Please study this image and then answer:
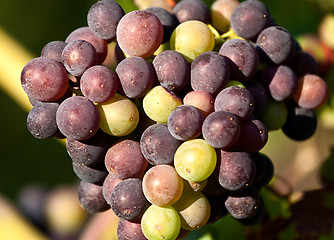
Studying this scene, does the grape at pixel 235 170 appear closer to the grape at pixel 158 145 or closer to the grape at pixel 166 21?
the grape at pixel 158 145

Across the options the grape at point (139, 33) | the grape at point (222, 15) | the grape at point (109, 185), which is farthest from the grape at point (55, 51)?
the grape at point (222, 15)

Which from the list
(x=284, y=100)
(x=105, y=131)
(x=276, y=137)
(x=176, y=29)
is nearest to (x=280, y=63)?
(x=284, y=100)

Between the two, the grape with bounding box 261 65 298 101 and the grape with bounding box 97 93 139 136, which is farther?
the grape with bounding box 261 65 298 101

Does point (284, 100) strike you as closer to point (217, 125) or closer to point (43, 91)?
point (217, 125)

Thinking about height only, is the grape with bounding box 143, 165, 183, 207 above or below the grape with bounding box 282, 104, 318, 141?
above

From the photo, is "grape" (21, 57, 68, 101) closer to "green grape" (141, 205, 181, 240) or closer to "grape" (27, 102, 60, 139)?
"grape" (27, 102, 60, 139)

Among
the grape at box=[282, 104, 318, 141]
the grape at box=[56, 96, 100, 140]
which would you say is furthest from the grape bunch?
the grape at box=[282, 104, 318, 141]
